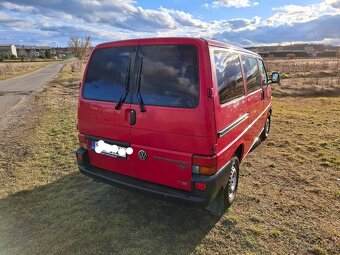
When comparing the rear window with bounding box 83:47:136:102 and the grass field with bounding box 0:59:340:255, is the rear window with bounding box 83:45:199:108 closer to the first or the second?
the rear window with bounding box 83:47:136:102

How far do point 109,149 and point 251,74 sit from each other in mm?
2619

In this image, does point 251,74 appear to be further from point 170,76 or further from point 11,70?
point 11,70

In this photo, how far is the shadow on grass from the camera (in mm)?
2928

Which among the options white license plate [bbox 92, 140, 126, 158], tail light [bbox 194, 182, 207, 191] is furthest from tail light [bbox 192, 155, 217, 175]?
white license plate [bbox 92, 140, 126, 158]

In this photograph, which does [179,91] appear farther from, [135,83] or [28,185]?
[28,185]

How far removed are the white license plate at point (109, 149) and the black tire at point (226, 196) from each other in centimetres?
127

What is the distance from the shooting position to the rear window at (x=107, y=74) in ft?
10.4

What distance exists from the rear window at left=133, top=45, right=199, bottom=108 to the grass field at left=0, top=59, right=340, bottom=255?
147 cm

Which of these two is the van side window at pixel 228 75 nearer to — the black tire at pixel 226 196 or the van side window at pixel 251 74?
the van side window at pixel 251 74

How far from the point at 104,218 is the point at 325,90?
16514 millimetres

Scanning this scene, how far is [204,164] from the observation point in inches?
110

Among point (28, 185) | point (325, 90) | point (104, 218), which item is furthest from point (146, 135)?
point (325, 90)

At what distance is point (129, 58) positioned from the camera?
10.2 feet

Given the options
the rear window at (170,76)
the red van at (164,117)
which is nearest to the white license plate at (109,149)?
the red van at (164,117)
